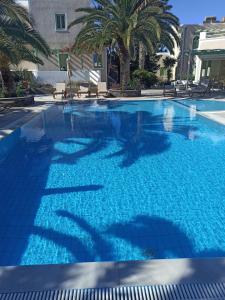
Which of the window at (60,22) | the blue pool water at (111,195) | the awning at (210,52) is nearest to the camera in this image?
the blue pool water at (111,195)

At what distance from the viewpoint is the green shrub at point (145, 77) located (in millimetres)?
24906

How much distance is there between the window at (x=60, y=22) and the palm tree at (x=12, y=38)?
10106mm

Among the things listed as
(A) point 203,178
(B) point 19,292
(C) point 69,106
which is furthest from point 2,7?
(B) point 19,292

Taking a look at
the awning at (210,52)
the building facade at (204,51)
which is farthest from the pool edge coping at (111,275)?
the awning at (210,52)

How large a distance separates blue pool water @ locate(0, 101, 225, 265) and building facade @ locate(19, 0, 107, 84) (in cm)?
1479

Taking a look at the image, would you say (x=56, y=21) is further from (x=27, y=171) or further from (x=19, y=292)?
(x=19, y=292)

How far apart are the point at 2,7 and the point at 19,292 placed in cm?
1314

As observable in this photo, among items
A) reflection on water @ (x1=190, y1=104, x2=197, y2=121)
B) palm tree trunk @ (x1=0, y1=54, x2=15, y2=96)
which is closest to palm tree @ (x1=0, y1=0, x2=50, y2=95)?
palm tree trunk @ (x1=0, y1=54, x2=15, y2=96)

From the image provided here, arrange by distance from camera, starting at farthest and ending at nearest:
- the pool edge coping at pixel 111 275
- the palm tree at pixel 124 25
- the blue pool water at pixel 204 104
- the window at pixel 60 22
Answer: the window at pixel 60 22 → the palm tree at pixel 124 25 → the blue pool water at pixel 204 104 → the pool edge coping at pixel 111 275

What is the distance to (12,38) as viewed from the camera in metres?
13.8

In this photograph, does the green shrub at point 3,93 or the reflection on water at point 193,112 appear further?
the green shrub at point 3,93

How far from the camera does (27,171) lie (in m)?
6.81

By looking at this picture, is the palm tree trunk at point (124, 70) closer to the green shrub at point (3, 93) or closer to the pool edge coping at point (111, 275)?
the green shrub at point (3, 93)

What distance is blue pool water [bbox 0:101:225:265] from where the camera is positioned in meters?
4.04
